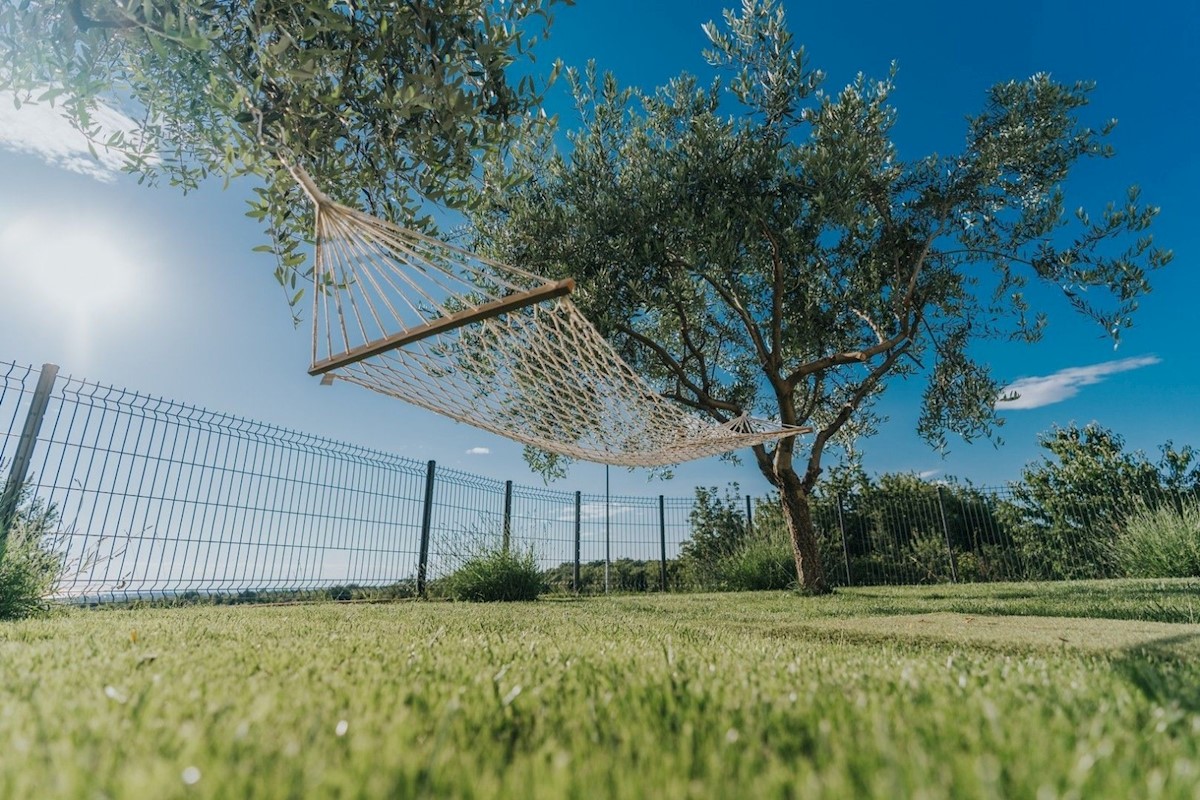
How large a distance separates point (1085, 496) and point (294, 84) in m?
14.0

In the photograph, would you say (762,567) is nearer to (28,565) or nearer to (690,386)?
(690,386)

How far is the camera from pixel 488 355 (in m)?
3.84

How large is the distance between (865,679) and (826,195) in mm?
5726

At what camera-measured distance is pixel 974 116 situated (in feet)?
23.6

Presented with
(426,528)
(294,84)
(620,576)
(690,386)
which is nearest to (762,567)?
(620,576)

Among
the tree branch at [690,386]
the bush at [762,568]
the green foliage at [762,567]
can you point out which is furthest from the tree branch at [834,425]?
the green foliage at [762,567]

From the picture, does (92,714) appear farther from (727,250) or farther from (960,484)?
(960,484)

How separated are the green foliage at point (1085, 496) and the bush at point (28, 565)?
1359 cm

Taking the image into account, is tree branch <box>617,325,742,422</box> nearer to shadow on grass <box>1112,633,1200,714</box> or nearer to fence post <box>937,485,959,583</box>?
shadow on grass <box>1112,633,1200,714</box>

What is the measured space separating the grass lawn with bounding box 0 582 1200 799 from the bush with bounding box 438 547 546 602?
17.6ft

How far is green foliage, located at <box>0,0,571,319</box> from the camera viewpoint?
2.63 m

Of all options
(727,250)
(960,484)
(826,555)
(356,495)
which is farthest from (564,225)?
(960,484)

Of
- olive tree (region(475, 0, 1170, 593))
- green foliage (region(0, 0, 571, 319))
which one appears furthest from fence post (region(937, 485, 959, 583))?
green foliage (region(0, 0, 571, 319))

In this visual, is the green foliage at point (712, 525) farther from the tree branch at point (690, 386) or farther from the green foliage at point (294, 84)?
the green foliage at point (294, 84)
